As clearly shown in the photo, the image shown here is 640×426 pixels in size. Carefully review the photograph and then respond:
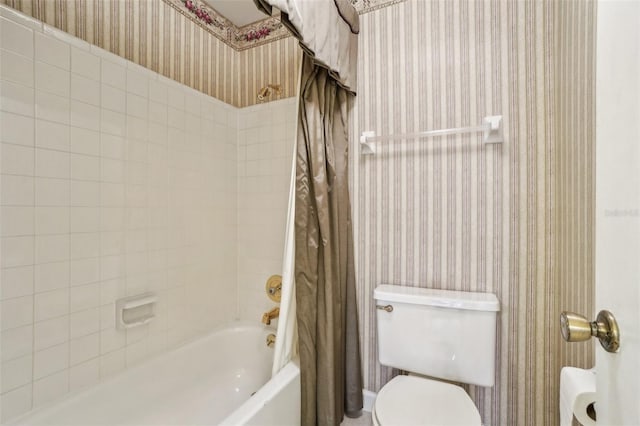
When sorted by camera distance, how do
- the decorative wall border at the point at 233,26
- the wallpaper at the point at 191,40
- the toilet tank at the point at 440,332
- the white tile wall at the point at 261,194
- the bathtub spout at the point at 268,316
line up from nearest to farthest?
the toilet tank at the point at 440,332 < the wallpaper at the point at 191,40 < the bathtub spout at the point at 268,316 < the decorative wall border at the point at 233,26 < the white tile wall at the point at 261,194

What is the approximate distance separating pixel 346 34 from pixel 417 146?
691 mm

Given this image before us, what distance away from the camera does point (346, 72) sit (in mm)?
1511

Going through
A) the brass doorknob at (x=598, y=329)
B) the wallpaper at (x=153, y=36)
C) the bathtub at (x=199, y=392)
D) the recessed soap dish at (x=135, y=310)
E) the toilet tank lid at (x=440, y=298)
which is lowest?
the bathtub at (x=199, y=392)

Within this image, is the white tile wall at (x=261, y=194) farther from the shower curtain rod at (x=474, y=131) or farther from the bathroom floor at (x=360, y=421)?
the bathroom floor at (x=360, y=421)

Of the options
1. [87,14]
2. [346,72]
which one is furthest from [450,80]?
[87,14]

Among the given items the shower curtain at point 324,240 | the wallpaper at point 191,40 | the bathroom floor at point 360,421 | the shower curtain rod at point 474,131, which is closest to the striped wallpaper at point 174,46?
the wallpaper at point 191,40

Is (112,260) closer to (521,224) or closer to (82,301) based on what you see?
(82,301)

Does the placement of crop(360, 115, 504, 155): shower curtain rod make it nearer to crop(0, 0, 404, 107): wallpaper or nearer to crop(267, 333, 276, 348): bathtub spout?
crop(0, 0, 404, 107): wallpaper

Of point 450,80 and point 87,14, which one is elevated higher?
point 87,14

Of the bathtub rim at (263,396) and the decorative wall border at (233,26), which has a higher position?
the decorative wall border at (233,26)

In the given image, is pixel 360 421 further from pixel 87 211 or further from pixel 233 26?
pixel 233 26

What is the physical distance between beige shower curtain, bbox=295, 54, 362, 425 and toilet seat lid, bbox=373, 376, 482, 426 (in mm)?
317

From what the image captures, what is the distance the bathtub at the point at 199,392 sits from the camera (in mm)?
1151

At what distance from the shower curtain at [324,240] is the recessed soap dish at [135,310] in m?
0.69
